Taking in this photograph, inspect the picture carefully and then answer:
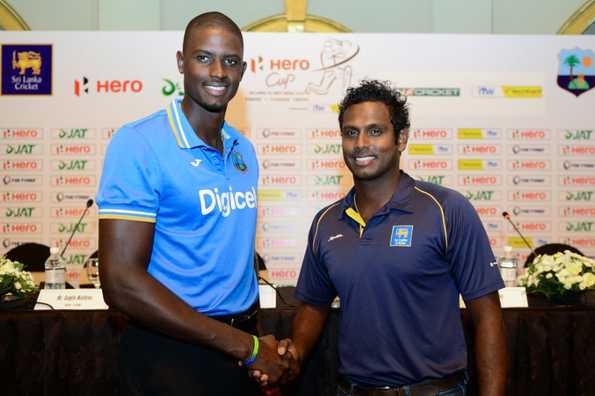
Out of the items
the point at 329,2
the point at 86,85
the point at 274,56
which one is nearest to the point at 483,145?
the point at 274,56

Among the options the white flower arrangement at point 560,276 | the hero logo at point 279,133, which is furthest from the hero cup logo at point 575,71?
the white flower arrangement at point 560,276

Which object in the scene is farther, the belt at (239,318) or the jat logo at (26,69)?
the jat logo at (26,69)

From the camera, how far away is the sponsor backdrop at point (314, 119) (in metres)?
5.75

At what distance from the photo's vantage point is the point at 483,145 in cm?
586

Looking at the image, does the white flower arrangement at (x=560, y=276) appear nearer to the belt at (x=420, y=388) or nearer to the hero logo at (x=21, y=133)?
the belt at (x=420, y=388)

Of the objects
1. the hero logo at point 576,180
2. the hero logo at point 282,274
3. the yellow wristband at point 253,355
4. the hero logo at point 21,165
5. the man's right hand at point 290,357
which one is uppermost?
the hero logo at point 21,165

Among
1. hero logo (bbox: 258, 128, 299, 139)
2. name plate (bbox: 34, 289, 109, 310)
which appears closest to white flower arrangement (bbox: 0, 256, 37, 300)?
name plate (bbox: 34, 289, 109, 310)

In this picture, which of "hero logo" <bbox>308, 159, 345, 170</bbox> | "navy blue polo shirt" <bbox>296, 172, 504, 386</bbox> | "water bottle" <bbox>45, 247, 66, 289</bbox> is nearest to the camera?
"navy blue polo shirt" <bbox>296, 172, 504, 386</bbox>

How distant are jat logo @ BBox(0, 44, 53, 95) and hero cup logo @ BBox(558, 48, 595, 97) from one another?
4.61 meters

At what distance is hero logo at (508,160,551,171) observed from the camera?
19.2ft

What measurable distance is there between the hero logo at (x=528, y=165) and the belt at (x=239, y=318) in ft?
14.7

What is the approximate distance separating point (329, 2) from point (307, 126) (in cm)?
257

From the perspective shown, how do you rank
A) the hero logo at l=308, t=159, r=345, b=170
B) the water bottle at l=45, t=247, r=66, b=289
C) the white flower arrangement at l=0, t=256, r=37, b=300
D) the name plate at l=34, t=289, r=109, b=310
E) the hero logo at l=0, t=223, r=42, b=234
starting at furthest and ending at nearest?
1. the hero logo at l=308, t=159, r=345, b=170
2. the hero logo at l=0, t=223, r=42, b=234
3. the water bottle at l=45, t=247, r=66, b=289
4. the white flower arrangement at l=0, t=256, r=37, b=300
5. the name plate at l=34, t=289, r=109, b=310

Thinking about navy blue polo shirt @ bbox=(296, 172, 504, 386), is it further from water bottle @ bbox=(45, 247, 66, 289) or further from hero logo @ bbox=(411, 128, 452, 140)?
hero logo @ bbox=(411, 128, 452, 140)
